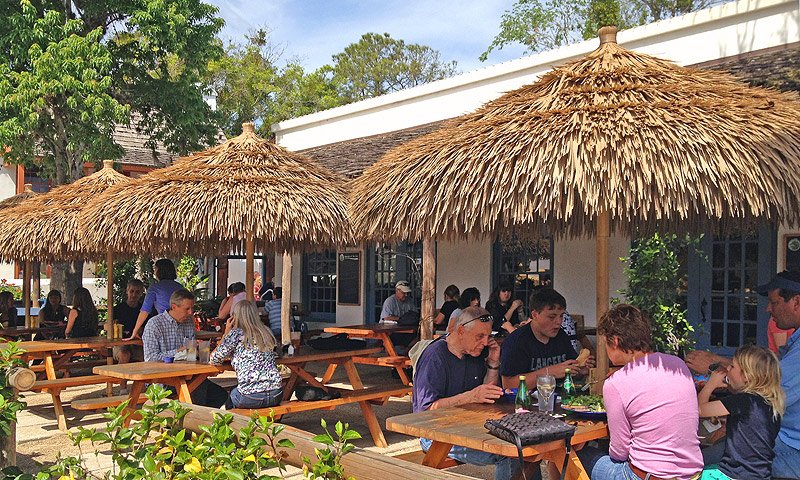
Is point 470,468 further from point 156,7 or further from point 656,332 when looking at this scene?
point 156,7

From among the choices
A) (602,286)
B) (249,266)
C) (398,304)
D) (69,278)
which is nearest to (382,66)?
(69,278)

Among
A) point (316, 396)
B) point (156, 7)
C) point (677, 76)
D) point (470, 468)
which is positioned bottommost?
point (470, 468)

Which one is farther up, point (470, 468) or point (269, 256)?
point (269, 256)

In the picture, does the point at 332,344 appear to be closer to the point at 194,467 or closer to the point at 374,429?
the point at 374,429

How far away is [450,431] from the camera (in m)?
3.86

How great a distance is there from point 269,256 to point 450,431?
46.9 feet

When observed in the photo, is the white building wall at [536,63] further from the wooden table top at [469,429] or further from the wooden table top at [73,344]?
the wooden table top at [73,344]

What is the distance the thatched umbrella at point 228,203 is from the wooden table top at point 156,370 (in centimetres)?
119

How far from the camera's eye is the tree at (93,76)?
A: 13711mm

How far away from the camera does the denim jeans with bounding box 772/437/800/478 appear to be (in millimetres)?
3980

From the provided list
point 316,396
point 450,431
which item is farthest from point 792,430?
point 316,396

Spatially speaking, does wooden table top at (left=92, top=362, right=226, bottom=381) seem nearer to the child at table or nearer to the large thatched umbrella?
the large thatched umbrella

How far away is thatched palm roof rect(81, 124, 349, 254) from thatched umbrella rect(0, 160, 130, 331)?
70.1 inches

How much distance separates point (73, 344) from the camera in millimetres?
8844
